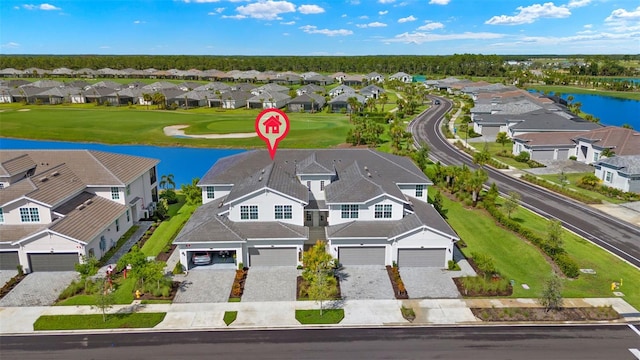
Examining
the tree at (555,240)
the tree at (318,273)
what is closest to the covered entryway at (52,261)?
the tree at (318,273)

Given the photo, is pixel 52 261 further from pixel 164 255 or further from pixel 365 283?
pixel 365 283

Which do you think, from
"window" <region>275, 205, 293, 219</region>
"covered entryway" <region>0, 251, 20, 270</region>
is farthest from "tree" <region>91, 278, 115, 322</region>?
"window" <region>275, 205, 293, 219</region>

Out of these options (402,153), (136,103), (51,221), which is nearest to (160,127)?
(136,103)

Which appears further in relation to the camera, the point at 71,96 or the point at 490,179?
the point at 71,96

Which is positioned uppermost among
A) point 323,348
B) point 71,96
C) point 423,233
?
point 71,96

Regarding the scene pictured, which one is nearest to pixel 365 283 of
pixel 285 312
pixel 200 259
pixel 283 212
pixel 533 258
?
pixel 285 312

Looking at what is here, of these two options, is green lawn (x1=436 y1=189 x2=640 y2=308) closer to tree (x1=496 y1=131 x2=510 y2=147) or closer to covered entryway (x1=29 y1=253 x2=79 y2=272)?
covered entryway (x1=29 y1=253 x2=79 y2=272)

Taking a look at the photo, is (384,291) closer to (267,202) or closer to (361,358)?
(361,358)
